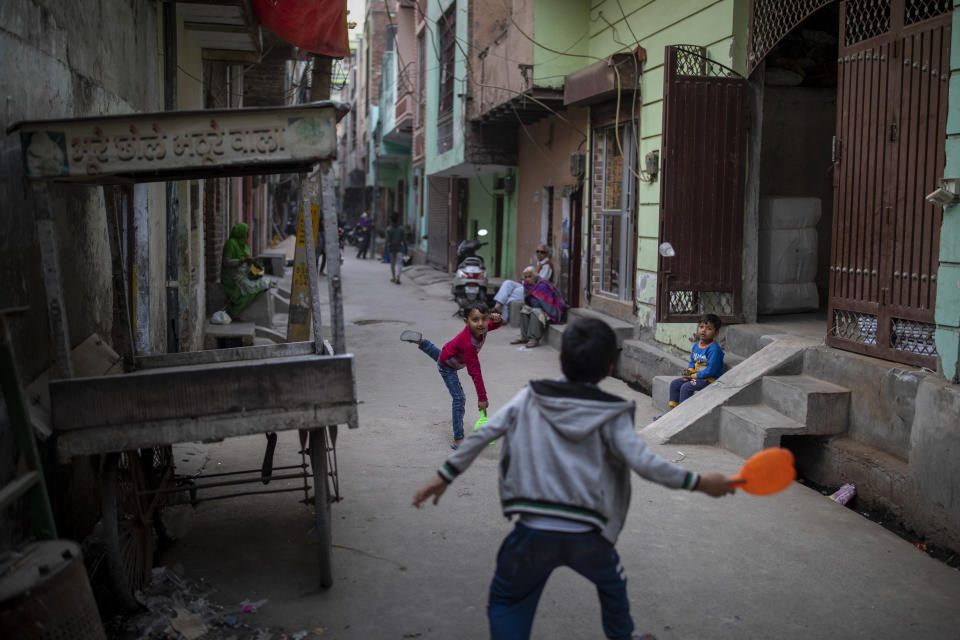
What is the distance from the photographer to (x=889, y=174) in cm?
613

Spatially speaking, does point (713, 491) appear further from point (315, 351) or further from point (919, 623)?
point (315, 351)

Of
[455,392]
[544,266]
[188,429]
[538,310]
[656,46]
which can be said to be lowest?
[455,392]

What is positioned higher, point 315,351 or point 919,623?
point 315,351

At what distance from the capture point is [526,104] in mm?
14203

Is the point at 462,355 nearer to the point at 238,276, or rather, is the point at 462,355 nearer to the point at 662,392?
the point at 662,392

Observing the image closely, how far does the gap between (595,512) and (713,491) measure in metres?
0.38

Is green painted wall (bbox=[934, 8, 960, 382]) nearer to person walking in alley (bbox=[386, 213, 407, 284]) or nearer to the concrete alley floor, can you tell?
the concrete alley floor

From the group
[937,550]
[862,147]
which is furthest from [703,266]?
[937,550]

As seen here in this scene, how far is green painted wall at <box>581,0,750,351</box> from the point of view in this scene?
8469 millimetres

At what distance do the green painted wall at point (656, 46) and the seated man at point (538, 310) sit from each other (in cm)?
213

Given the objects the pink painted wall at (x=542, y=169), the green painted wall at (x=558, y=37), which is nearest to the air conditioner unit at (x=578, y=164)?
the pink painted wall at (x=542, y=169)

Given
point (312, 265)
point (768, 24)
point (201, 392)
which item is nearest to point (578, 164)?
point (768, 24)

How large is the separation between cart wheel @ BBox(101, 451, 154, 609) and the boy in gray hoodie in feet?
5.24

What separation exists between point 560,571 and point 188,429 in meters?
1.96
